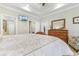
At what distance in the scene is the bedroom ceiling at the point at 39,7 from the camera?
1.08 m

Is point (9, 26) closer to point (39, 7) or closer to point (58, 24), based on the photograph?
point (39, 7)

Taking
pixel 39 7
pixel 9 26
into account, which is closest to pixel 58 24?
pixel 39 7

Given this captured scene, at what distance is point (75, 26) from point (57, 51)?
0.34 metres

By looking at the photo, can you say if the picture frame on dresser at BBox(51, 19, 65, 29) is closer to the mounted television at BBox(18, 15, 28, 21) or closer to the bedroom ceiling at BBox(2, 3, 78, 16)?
the bedroom ceiling at BBox(2, 3, 78, 16)

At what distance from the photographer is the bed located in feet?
3.38

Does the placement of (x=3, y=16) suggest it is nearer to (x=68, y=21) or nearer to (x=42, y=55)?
(x=42, y=55)

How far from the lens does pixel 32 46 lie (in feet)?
3.55

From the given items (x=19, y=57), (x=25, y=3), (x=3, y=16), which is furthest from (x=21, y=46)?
(x=25, y=3)

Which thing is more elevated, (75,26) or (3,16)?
(3,16)

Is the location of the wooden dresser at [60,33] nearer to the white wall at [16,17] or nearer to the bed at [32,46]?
the bed at [32,46]

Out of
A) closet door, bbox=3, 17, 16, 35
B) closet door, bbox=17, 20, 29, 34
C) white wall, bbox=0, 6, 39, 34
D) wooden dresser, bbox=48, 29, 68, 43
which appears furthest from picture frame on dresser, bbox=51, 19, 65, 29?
closet door, bbox=3, 17, 16, 35

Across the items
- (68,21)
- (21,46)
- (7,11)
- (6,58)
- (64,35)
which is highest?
(7,11)

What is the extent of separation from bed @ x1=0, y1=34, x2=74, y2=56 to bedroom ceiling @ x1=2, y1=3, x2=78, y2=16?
10.9 inches

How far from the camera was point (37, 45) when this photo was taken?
1.10 m
